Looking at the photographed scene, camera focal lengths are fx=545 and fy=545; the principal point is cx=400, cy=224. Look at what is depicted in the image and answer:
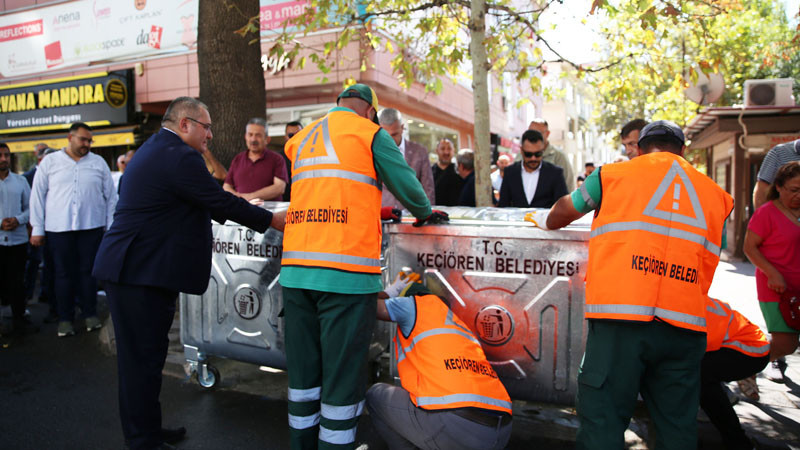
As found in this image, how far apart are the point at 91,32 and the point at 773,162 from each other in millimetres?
14945

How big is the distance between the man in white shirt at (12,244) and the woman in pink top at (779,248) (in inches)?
270

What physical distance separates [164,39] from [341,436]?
12618 millimetres

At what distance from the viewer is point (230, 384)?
172 inches

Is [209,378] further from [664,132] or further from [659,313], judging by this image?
[664,132]

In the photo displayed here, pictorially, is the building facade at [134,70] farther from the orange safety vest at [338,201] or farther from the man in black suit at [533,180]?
the orange safety vest at [338,201]

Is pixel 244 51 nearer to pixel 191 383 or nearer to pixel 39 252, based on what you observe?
pixel 191 383

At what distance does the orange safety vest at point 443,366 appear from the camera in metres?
2.59

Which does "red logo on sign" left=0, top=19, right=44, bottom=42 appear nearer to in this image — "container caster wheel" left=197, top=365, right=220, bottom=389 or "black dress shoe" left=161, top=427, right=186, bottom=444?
"container caster wheel" left=197, top=365, right=220, bottom=389

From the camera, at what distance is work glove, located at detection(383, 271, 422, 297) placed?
124 inches

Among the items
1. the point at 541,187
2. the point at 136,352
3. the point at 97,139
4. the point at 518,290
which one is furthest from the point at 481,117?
the point at 97,139

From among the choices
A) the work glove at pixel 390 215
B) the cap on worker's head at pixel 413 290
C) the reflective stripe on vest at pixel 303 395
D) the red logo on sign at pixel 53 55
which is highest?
the red logo on sign at pixel 53 55

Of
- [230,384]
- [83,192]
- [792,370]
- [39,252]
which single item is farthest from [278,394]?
[39,252]

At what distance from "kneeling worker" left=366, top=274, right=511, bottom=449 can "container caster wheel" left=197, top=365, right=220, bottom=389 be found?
1830mm

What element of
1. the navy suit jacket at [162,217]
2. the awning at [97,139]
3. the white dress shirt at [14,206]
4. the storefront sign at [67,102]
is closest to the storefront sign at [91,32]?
the storefront sign at [67,102]
